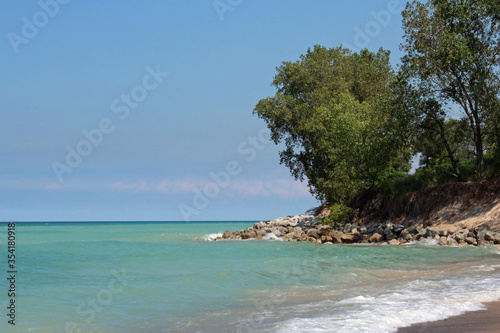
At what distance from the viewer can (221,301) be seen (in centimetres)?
1118

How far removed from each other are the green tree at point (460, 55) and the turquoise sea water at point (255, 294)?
10.7 meters

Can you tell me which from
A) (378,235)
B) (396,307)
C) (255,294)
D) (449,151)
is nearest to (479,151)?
(449,151)

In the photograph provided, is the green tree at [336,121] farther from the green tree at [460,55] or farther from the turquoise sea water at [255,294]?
the turquoise sea water at [255,294]

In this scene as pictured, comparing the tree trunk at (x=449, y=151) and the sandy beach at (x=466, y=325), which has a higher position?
the tree trunk at (x=449, y=151)

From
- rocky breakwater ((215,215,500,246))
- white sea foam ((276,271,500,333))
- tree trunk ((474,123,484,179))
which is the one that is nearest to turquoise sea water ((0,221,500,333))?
white sea foam ((276,271,500,333))

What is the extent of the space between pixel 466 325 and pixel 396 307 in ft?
5.32

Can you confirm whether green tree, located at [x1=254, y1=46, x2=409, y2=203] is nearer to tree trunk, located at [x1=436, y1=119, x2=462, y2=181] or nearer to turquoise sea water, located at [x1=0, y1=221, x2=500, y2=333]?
tree trunk, located at [x1=436, y1=119, x2=462, y2=181]

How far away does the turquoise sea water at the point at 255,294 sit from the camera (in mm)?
8578

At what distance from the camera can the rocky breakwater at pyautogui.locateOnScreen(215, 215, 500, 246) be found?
941 inches

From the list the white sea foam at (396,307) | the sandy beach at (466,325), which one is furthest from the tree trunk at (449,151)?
the sandy beach at (466,325)

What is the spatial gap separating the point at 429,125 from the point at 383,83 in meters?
17.2

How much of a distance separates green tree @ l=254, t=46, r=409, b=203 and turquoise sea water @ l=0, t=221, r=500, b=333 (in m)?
12.9

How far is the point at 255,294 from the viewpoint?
1195 cm

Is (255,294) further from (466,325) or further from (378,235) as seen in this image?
(378,235)
